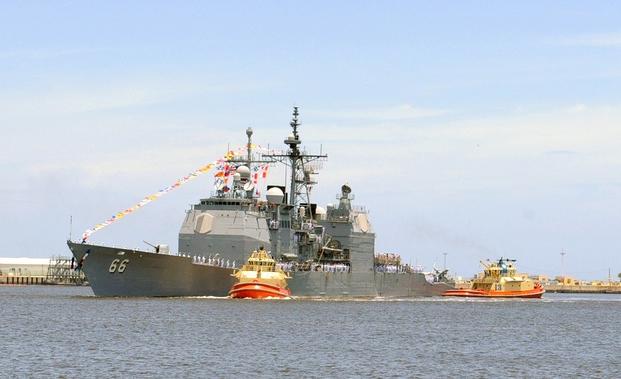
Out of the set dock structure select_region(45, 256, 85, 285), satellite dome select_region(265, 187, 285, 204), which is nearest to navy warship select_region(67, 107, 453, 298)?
satellite dome select_region(265, 187, 285, 204)

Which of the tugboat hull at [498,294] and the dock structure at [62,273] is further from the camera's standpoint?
the dock structure at [62,273]

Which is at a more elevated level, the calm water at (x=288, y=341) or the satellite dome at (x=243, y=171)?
the satellite dome at (x=243, y=171)

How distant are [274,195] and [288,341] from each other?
33.2m

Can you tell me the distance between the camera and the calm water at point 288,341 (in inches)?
1494

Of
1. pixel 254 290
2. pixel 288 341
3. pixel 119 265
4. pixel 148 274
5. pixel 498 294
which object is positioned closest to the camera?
pixel 288 341

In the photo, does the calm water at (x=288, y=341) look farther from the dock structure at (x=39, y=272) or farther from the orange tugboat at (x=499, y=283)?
the dock structure at (x=39, y=272)

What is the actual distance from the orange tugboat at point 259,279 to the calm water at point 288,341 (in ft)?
2.95

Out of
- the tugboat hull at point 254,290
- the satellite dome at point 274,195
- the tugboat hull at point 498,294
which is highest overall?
the satellite dome at point 274,195

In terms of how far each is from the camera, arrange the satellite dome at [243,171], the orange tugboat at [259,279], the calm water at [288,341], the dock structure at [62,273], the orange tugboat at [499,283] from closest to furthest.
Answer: the calm water at [288,341] → the orange tugboat at [259,279] → the satellite dome at [243,171] → the orange tugboat at [499,283] → the dock structure at [62,273]

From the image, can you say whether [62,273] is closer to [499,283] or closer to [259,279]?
[499,283]

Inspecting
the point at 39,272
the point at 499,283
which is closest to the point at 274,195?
the point at 499,283

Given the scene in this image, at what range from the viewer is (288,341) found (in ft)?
152

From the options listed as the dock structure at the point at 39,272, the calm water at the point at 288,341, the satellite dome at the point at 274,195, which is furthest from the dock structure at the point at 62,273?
the calm water at the point at 288,341

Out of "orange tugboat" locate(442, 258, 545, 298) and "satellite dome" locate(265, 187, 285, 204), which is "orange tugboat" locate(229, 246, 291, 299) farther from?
"orange tugboat" locate(442, 258, 545, 298)
